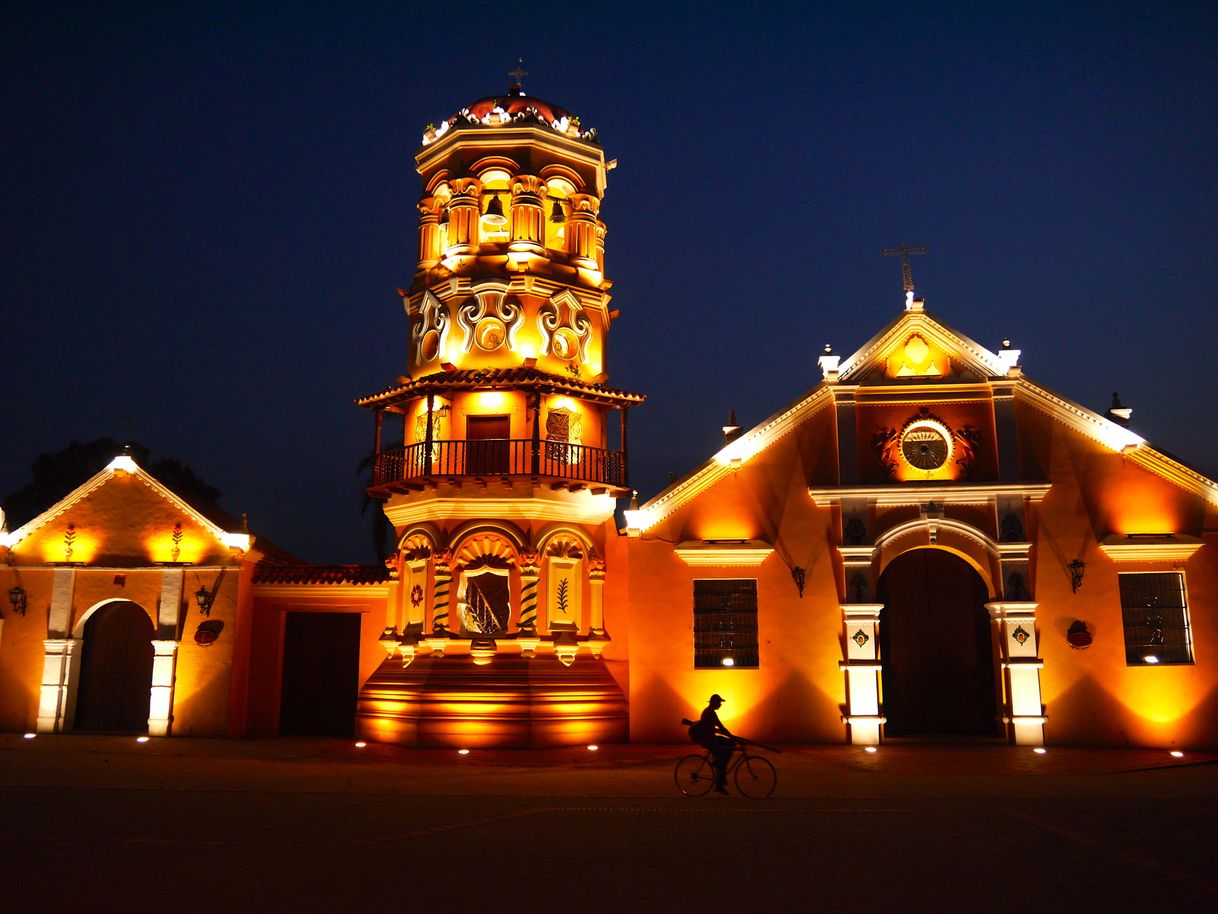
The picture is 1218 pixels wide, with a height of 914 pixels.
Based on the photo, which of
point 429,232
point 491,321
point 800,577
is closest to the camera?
point 800,577

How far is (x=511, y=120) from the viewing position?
23234 millimetres

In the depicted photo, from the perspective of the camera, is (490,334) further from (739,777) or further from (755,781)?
(755,781)

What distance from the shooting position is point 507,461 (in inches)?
829

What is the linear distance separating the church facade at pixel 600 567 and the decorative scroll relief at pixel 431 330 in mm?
76

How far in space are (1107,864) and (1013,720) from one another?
40.0ft

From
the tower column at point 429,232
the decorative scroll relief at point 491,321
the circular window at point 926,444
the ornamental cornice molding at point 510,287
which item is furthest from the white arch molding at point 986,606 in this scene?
the tower column at point 429,232

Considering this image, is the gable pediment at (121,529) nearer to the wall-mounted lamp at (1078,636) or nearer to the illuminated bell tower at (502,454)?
the illuminated bell tower at (502,454)

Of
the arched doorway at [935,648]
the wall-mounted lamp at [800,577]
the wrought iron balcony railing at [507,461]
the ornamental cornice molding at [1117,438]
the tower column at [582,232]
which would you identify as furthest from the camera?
the tower column at [582,232]

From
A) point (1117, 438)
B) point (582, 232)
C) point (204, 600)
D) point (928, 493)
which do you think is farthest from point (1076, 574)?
point (204, 600)

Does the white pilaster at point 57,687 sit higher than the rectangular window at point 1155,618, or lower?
lower

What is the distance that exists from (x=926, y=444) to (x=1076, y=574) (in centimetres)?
399

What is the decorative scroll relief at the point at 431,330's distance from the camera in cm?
2248

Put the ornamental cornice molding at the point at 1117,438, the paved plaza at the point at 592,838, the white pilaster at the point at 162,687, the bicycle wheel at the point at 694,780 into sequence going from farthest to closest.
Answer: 1. the white pilaster at the point at 162,687
2. the ornamental cornice molding at the point at 1117,438
3. the bicycle wheel at the point at 694,780
4. the paved plaza at the point at 592,838

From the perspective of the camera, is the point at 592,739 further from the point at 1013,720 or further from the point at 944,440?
the point at 944,440
